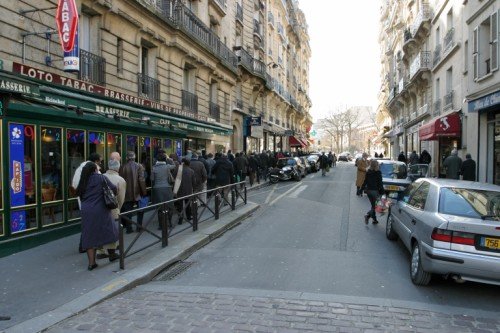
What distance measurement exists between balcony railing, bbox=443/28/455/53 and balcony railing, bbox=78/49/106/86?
17530 mm

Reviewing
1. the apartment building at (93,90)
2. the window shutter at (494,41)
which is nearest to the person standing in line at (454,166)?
the window shutter at (494,41)

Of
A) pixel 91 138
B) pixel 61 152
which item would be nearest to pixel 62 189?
pixel 61 152

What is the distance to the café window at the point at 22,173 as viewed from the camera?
24.6 feet

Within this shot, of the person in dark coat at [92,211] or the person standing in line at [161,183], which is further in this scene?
the person standing in line at [161,183]

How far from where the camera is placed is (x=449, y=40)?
21.9m

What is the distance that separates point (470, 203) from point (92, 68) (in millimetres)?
9990

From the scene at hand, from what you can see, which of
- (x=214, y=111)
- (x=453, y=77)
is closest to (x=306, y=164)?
(x=214, y=111)

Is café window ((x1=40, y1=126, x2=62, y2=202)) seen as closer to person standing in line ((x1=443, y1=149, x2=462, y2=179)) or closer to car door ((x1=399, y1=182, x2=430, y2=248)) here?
car door ((x1=399, y1=182, x2=430, y2=248))

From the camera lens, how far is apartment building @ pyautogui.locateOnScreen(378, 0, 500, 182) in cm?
1540

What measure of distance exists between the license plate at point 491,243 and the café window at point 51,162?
775 cm

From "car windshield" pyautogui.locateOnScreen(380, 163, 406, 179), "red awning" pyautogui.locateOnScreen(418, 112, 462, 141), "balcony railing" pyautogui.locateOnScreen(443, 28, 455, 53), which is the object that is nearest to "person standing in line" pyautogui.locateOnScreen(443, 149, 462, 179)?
"car windshield" pyautogui.locateOnScreen(380, 163, 406, 179)

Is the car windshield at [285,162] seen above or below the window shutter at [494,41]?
Answer: below

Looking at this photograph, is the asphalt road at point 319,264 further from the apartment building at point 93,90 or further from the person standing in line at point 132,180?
the apartment building at point 93,90

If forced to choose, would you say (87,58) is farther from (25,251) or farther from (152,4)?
(25,251)
